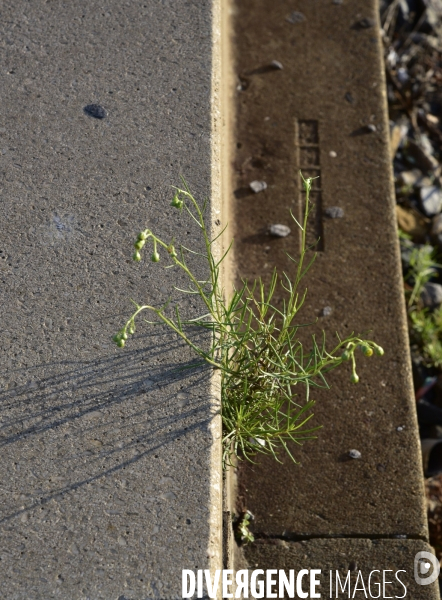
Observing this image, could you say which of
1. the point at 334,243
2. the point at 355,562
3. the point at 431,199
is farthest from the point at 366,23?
the point at 355,562

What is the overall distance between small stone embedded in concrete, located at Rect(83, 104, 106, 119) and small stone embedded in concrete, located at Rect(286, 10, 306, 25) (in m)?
1.26

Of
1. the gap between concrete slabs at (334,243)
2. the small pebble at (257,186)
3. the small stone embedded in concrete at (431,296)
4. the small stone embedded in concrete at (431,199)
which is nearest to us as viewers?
the gap between concrete slabs at (334,243)

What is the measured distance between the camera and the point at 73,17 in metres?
2.41

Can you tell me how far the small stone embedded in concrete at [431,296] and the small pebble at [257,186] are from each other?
2.95 ft

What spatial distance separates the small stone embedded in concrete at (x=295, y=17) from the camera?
3.04m

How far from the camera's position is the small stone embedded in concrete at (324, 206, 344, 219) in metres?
2.58

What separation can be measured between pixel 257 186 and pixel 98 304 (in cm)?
98

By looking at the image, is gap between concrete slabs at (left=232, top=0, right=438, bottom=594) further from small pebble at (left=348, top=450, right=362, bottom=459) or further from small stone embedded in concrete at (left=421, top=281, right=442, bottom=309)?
small stone embedded in concrete at (left=421, top=281, right=442, bottom=309)

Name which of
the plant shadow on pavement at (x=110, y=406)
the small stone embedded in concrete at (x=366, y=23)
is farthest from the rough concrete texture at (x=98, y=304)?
the small stone embedded in concrete at (x=366, y=23)

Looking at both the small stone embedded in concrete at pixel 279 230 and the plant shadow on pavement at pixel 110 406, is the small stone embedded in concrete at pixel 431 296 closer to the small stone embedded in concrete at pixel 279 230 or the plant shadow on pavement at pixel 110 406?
the small stone embedded in concrete at pixel 279 230

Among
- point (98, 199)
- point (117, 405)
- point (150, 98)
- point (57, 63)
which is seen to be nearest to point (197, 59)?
point (150, 98)

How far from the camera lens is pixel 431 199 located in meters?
3.24

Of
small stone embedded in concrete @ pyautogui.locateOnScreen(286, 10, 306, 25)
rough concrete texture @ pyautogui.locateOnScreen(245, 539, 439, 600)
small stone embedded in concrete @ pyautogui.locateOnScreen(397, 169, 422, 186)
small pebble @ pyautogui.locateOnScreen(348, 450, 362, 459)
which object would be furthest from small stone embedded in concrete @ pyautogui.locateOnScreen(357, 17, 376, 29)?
rough concrete texture @ pyautogui.locateOnScreen(245, 539, 439, 600)

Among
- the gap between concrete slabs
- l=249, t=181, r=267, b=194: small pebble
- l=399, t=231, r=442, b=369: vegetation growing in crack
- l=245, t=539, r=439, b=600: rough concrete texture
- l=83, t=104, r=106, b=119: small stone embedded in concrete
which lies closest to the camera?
l=245, t=539, r=439, b=600: rough concrete texture
